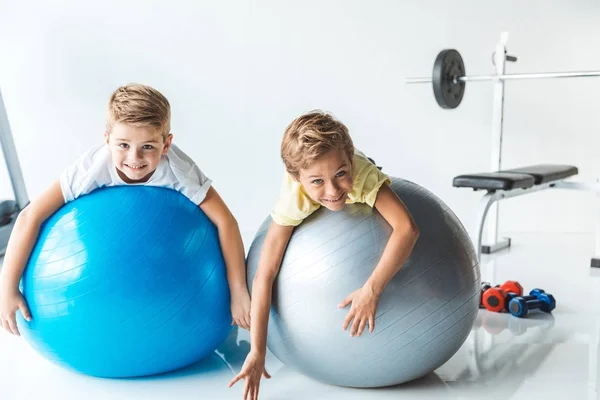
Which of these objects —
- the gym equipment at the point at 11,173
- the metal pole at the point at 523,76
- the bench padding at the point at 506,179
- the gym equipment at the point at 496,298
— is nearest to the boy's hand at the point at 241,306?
the gym equipment at the point at 496,298

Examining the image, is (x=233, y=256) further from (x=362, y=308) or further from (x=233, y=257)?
(x=362, y=308)

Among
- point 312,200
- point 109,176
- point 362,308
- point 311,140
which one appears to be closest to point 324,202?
point 312,200

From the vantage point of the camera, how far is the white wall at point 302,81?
4430 millimetres

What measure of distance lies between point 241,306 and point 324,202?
427mm

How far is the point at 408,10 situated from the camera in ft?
14.8

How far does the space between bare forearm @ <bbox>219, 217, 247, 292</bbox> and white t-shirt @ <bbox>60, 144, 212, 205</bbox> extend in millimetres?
121

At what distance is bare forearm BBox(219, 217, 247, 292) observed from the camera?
192 cm

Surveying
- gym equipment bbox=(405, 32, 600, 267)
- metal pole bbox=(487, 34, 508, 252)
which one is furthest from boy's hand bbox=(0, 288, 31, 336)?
metal pole bbox=(487, 34, 508, 252)

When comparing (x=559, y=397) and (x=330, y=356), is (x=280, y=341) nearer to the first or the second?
(x=330, y=356)

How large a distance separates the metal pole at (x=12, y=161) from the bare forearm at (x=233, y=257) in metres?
2.71

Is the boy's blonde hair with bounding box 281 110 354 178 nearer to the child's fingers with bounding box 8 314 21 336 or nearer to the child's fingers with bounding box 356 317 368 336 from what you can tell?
the child's fingers with bounding box 356 317 368 336

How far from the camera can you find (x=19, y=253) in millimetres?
1847

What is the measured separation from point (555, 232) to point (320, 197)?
11.1ft

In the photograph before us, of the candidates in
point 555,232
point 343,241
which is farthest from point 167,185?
point 555,232
